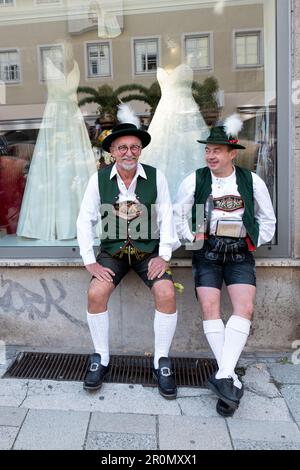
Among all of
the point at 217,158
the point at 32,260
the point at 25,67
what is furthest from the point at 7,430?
the point at 25,67

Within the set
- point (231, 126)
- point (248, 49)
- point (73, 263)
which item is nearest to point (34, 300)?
point (73, 263)

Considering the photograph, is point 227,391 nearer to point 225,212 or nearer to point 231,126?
point 225,212

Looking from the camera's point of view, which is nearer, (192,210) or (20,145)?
(192,210)

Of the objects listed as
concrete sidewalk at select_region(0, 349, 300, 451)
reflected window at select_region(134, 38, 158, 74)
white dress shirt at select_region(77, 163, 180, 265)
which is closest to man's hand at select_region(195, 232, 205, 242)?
white dress shirt at select_region(77, 163, 180, 265)

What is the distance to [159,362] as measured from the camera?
292 centimetres

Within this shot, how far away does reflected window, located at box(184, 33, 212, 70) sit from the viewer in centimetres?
413

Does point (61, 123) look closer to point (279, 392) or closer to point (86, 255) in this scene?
point (86, 255)

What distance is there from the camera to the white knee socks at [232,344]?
265cm

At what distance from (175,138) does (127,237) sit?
1239 millimetres

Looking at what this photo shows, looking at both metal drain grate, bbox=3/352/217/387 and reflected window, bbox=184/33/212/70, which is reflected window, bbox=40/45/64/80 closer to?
reflected window, bbox=184/33/212/70

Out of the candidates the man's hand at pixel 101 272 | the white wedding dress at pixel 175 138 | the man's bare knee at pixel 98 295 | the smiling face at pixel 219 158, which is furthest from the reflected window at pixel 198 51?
the man's bare knee at pixel 98 295

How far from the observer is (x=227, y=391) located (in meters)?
2.56

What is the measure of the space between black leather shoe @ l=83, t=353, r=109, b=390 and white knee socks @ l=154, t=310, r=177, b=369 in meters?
0.38

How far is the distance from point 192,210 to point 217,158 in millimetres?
419
